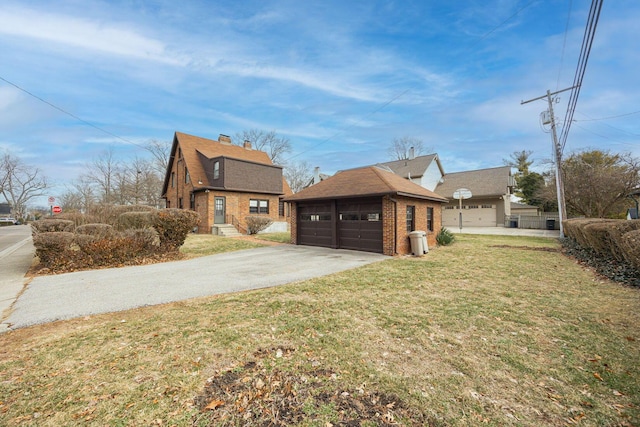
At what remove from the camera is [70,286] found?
637 centimetres

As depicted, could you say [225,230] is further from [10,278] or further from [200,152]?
[10,278]

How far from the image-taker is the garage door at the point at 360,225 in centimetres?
1145

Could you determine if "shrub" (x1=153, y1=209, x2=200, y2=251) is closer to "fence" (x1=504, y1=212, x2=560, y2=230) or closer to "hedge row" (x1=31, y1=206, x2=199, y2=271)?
"hedge row" (x1=31, y1=206, x2=199, y2=271)

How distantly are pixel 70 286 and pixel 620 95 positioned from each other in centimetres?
2103

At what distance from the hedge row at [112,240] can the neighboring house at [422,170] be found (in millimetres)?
22102

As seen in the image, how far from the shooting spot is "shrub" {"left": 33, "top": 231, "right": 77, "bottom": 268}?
25.8ft

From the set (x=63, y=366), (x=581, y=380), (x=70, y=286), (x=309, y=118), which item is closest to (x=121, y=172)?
(x=309, y=118)

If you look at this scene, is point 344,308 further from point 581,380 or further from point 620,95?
point 620,95

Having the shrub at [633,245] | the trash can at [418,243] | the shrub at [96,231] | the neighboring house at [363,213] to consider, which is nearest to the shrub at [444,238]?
the neighboring house at [363,213]

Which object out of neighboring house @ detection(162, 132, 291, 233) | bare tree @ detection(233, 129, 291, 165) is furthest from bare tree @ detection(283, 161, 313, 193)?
neighboring house @ detection(162, 132, 291, 233)

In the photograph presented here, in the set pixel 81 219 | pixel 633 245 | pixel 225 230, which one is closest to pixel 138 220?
pixel 81 219

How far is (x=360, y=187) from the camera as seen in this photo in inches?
468

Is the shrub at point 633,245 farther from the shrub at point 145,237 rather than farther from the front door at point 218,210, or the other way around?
the front door at point 218,210

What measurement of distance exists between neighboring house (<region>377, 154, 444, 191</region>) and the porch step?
1664 cm
